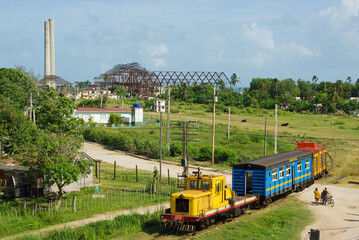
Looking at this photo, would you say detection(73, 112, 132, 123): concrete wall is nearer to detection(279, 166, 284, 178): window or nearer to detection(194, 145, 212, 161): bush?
detection(194, 145, 212, 161): bush

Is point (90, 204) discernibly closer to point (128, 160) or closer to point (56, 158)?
point (56, 158)

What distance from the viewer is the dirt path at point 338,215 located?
81.3 feet

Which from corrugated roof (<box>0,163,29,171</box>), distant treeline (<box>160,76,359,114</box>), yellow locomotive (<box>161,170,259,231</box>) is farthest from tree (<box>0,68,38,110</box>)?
distant treeline (<box>160,76,359,114</box>)

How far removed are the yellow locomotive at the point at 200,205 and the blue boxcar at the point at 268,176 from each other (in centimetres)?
337

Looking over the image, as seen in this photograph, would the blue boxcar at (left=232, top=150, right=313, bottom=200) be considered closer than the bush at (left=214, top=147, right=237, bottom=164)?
Yes

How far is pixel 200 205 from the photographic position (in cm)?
2311

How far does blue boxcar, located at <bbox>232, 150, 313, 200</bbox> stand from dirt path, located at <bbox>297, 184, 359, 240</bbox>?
91.0 inches

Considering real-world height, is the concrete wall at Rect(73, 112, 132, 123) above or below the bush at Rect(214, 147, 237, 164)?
above

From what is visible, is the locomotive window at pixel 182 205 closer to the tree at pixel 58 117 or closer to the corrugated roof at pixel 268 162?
the corrugated roof at pixel 268 162

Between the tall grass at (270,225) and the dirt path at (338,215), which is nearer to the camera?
the tall grass at (270,225)

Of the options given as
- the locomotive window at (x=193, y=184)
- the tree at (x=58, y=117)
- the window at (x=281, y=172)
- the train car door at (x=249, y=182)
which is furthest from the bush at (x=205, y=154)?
the locomotive window at (x=193, y=184)

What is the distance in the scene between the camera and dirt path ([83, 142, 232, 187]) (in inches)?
2087

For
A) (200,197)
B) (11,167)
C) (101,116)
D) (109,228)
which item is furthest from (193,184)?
(101,116)

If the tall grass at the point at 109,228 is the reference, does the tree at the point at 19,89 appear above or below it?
above
